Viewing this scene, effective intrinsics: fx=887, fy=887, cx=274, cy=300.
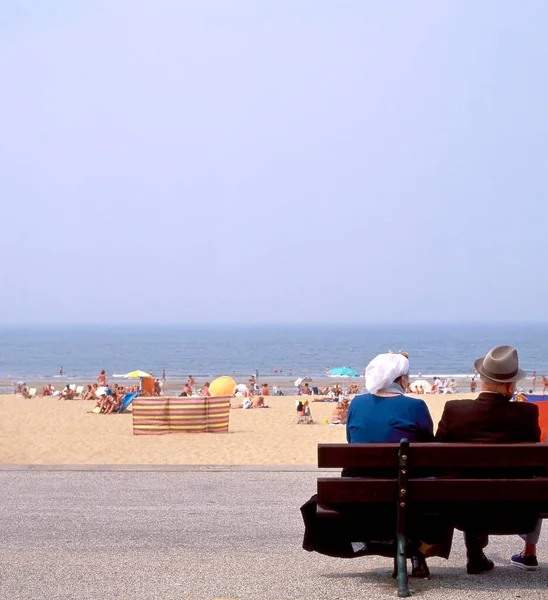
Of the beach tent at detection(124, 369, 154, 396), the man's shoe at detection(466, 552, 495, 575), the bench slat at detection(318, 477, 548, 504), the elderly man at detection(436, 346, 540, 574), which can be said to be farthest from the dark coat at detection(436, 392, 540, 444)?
the beach tent at detection(124, 369, 154, 396)

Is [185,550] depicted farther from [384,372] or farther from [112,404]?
[112,404]

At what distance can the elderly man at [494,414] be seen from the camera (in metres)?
4.67

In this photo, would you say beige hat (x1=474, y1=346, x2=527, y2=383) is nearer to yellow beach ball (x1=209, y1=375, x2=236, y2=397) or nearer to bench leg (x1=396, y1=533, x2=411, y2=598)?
bench leg (x1=396, y1=533, x2=411, y2=598)

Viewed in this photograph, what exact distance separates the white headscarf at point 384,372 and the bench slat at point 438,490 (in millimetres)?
519

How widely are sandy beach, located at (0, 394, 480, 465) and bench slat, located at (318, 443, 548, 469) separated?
25.9 feet

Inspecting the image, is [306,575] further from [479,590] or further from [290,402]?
[290,402]

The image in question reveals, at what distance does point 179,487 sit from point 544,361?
90044 millimetres

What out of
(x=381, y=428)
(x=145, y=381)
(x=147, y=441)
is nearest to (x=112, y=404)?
(x=145, y=381)

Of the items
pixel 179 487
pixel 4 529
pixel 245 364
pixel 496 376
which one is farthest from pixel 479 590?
pixel 245 364

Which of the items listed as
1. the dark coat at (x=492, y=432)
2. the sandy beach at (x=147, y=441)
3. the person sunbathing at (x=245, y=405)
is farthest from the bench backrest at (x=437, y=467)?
the person sunbathing at (x=245, y=405)

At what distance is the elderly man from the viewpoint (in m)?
4.67

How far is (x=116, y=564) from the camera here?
17.4 feet

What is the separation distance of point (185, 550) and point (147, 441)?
11.0m

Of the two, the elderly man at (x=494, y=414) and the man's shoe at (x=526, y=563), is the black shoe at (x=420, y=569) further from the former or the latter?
the man's shoe at (x=526, y=563)
